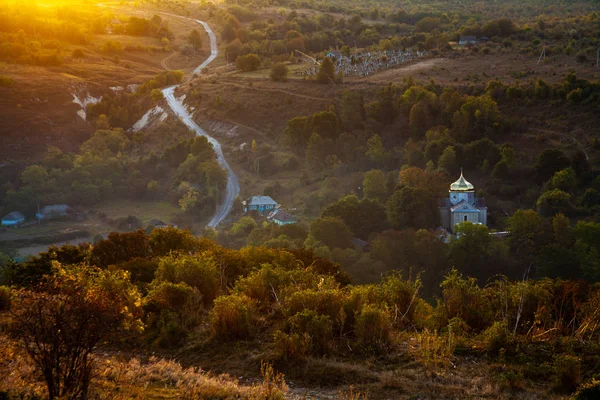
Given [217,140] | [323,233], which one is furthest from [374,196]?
[217,140]

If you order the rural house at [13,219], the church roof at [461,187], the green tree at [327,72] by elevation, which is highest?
the green tree at [327,72]

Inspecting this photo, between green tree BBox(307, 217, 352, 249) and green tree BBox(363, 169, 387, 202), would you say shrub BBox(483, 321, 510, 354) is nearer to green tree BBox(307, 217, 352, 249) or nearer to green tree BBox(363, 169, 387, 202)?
green tree BBox(307, 217, 352, 249)

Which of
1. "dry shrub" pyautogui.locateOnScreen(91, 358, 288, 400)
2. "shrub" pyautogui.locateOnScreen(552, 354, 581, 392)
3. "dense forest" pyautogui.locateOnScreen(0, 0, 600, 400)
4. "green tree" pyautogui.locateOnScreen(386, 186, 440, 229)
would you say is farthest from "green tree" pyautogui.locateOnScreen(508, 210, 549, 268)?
"dry shrub" pyautogui.locateOnScreen(91, 358, 288, 400)

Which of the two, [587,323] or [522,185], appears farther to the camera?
[522,185]

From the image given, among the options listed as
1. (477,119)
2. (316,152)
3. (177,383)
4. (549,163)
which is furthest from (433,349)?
(316,152)

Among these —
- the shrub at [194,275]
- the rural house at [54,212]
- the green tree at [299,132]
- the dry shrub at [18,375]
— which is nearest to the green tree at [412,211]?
the green tree at [299,132]

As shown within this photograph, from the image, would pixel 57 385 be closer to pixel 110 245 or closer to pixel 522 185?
pixel 110 245

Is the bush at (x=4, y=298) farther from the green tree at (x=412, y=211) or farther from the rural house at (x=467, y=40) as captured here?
the rural house at (x=467, y=40)
